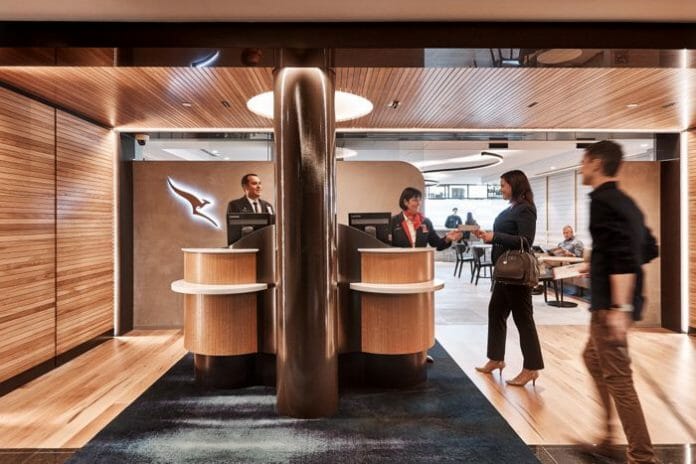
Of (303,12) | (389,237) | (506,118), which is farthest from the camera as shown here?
(506,118)

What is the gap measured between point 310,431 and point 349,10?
3115mm

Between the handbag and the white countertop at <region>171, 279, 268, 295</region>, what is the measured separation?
7.13 feet

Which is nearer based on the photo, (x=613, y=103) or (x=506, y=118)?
(x=613, y=103)

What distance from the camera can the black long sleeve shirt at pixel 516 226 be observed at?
12.4ft

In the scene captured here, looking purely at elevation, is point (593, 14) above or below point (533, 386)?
above

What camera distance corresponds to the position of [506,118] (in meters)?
5.83

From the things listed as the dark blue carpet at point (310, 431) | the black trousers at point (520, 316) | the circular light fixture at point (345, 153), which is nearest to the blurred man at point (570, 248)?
the circular light fixture at point (345, 153)

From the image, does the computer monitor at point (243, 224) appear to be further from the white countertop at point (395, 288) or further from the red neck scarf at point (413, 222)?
the red neck scarf at point (413, 222)

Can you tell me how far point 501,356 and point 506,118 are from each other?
3.36m

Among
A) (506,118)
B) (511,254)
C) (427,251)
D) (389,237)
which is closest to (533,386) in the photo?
(511,254)

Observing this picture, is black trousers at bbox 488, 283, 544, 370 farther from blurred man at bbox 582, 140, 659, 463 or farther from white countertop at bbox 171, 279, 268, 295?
white countertop at bbox 171, 279, 268, 295

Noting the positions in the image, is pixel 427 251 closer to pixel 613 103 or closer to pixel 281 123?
pixel 281 123

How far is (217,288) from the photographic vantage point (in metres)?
3.65

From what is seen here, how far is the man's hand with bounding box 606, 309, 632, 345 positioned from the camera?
2348 millimetres
